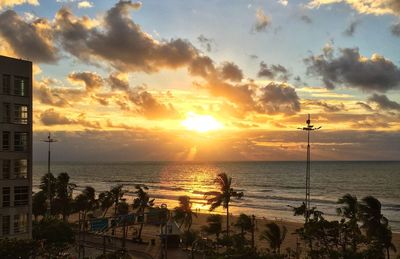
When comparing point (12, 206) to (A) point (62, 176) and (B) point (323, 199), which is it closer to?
(A) point (62, 176)

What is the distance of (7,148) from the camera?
125 feet

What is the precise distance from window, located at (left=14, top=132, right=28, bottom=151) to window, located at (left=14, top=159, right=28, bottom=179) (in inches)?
42.7

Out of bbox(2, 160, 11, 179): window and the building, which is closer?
the building

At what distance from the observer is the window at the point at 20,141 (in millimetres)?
38819

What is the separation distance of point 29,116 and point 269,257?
2461cm

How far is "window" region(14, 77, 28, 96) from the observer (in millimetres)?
38906

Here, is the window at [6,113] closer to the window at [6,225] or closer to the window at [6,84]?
the window at [6,84]

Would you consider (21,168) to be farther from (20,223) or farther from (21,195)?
(20,223)

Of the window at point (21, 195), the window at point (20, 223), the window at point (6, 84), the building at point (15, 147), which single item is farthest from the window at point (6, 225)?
the window at point (6, 84)

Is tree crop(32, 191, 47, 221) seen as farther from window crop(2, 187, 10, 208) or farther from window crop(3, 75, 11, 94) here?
window crop(3, 75, 11, 94)

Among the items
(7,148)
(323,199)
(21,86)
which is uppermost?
(21,86)

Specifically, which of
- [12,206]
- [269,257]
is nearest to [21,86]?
[12,206]

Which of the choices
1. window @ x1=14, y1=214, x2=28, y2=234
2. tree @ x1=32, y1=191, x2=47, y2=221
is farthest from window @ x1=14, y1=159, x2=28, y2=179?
tree @ x1=32, y1=191, x2=47, y2=221

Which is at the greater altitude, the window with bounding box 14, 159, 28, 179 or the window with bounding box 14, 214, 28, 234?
the window with bounding box 14, 159, 28, 179
